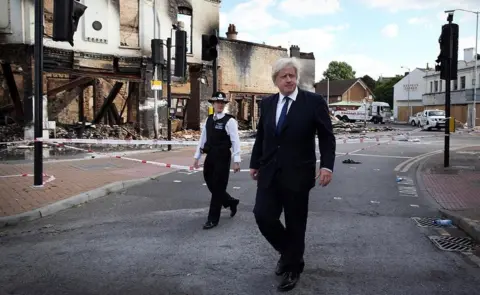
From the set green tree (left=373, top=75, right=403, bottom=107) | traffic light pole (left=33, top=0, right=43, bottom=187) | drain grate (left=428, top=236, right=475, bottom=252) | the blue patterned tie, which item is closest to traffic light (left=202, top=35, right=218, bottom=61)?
A: traffic light pole (left=33, top=0, right=43, bottom=187)

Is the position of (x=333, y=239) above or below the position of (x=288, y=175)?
below

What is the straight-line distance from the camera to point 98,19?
20.1 m

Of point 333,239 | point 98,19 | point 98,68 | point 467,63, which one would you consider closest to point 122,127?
point 98,68

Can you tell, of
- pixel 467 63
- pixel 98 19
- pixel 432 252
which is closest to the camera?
pixel 432 252

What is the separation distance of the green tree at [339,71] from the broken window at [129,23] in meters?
90.3

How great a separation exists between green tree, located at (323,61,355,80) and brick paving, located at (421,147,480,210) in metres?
94.9

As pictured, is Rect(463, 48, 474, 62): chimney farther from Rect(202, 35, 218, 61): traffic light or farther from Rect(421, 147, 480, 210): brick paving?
Rect(202, 35, 218, 61): traffic light

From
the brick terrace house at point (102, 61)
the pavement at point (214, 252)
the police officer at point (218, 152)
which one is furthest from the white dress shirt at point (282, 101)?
the brick terrace house at point (102, 61)

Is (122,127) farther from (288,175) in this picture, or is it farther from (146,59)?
(288,175)

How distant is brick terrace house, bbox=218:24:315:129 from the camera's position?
29703 millimetres

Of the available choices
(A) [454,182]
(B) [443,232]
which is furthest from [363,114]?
(B) [443,232]

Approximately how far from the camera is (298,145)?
393 cm

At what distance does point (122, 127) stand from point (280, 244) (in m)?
17.6

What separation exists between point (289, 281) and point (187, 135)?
19771 millimetres
